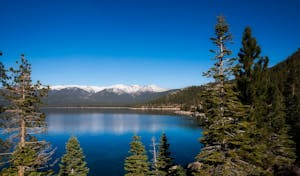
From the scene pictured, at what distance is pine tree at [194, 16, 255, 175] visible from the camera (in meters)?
15.2

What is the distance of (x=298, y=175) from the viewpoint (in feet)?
67.5

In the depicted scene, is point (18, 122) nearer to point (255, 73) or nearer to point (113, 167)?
point (255, 73)

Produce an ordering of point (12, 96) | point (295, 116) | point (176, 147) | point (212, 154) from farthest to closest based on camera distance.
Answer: point (176, 147), point (295, 116), point (212, 154), point (12, 96)

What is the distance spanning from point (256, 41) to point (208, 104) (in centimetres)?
1251

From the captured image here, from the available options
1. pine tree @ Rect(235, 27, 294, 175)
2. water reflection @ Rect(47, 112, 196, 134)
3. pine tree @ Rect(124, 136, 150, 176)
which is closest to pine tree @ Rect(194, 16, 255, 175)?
pine tree @ Rect(235, 27, 294, 175)

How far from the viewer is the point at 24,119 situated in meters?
15.0

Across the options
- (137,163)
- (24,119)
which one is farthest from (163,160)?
(24,119)

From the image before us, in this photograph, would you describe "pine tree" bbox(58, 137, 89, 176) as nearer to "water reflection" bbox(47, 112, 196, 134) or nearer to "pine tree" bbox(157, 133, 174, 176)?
"pine tree" bbox(157, 133, 174, 176)

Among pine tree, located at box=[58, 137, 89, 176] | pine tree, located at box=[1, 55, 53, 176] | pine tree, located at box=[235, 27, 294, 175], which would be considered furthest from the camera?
pine tree, located at box=[58, 137, 89, 176]

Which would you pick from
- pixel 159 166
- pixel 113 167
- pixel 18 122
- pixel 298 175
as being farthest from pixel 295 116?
pixel 18 122

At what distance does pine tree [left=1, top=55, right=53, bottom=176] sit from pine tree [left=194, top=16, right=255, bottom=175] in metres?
10.2

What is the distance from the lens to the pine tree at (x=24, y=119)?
1395cm

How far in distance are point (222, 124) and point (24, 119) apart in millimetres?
12583

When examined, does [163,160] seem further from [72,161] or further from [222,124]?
[222,124]
